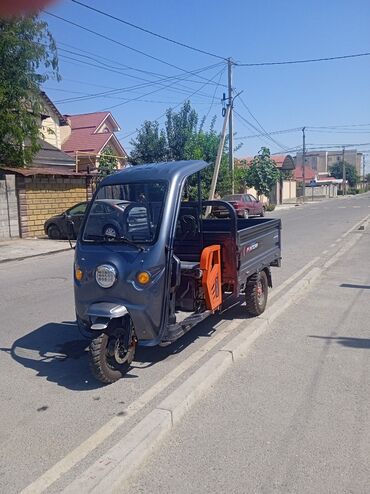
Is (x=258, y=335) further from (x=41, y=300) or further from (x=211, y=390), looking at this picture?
(x=41, y=300)

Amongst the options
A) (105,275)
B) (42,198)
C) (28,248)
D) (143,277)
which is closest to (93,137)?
(42,198)

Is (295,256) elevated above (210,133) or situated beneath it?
situated beneath

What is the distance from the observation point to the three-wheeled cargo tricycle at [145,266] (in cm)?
461

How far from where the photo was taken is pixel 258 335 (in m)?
6.06

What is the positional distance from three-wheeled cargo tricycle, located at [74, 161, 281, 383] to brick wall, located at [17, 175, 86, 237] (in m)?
14.9

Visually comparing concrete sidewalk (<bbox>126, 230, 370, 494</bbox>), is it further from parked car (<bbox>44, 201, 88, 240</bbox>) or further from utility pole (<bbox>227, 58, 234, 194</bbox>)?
utility pole (<bbox>227, 58, 234, 194</bbox>)

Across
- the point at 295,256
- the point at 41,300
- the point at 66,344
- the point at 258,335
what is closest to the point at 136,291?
the point at 66,344

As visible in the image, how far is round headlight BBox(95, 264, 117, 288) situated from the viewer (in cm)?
466

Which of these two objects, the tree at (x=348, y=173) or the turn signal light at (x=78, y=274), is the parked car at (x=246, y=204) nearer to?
the turn signal light at (x=78, y=274)

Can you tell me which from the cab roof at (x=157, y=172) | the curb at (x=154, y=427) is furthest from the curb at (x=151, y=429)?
the cab roof at (x=157, y=172)

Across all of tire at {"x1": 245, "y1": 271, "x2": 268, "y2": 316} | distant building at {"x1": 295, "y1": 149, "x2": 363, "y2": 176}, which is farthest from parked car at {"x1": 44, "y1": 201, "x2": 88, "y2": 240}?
distant building at {"x1": 295, "y1": 149, "x2": 363, "y2": 176}

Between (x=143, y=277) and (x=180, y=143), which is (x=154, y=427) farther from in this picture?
(x=180, y=143)

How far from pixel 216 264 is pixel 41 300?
3889mm

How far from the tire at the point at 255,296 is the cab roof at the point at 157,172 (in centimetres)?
190
